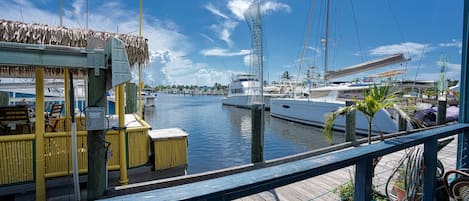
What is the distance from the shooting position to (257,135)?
16.3 ft

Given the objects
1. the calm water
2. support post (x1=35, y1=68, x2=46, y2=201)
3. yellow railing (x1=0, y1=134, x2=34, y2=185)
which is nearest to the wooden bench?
yellow railing (x1=0, y1=134, x2=34, y2=185)

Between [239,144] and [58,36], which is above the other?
[58,36]

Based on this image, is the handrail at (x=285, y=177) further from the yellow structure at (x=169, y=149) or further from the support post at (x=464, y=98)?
the yellow structure at (x=169, y=149)

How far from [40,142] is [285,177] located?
4.49 meters

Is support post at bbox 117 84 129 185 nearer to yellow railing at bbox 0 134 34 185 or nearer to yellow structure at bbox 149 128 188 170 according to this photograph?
yellow structure at bbox 149 128 188 170

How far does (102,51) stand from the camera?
333 centimetres

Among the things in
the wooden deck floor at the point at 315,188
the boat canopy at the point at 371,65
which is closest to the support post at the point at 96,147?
the wooden deck floor at the point at 315,188

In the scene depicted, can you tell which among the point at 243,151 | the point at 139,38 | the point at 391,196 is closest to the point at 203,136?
the point at 243,151

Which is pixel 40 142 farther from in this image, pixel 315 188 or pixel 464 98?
pixel 464 98

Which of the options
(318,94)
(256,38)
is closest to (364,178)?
(256,38)

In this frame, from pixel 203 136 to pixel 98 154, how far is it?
10533 millimetres

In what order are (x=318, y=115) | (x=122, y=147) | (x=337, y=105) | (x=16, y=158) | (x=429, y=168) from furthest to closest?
(x=318, y=115) < (x=337, y=105) < (x=122, y=147) < (x=16, y=158) < (x=429, y=168)

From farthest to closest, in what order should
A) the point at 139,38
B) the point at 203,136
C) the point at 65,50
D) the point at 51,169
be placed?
the point at 203,136 < the point at 139,38 < the point at 51,169 < the point at 65,50

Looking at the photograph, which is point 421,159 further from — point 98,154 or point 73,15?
point 73,15
